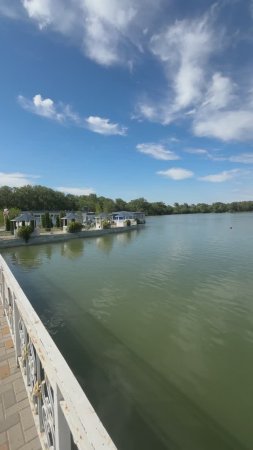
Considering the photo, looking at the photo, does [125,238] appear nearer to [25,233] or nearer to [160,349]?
[25,233]

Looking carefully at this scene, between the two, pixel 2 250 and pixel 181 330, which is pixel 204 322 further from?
pixel 2 250

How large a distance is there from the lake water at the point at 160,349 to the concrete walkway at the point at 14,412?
58.1 inches

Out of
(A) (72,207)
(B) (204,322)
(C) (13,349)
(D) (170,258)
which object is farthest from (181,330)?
(A) (72,207)

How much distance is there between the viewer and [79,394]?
1.52 m

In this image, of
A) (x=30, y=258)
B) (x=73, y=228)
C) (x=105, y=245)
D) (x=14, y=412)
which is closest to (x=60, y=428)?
(x=14, y=412)

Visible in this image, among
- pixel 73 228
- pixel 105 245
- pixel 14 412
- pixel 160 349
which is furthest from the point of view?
pixel 73 228

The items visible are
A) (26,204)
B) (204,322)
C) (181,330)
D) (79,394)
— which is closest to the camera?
(79,394)

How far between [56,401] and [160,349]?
14.0ft

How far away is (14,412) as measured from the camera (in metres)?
2.61

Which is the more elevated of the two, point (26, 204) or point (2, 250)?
point (26, 204)

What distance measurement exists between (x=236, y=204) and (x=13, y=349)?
143 meters

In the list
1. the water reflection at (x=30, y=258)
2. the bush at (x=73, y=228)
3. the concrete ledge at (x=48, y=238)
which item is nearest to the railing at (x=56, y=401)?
the water reflection at (x=30, y=258)

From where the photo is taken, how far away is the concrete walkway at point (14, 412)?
226 cm

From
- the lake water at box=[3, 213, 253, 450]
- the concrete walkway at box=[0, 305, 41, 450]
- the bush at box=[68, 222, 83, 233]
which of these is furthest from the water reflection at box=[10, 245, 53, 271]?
the concrete walkway at box=[0, 305, 41, 450]
